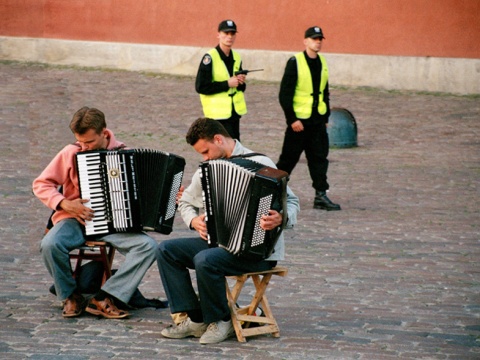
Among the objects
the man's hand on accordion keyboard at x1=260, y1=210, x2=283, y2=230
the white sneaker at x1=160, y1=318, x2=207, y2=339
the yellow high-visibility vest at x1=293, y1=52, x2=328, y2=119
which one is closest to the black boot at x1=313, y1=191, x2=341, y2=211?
the yellow high-visibility vest at x1=293, y1=52, x2=328, y2=119

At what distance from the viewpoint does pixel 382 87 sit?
20266mm

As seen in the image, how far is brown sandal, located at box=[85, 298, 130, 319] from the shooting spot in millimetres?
7355

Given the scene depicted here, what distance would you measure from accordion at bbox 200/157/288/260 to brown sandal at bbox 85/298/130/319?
0.99 meters

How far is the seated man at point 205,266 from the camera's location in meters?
6.80

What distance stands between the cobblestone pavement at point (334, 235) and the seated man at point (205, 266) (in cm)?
12

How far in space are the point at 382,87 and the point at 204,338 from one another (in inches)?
550

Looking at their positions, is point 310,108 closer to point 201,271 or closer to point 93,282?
point 93,282

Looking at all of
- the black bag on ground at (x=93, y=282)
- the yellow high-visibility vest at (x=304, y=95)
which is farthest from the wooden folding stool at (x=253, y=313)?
the yellow high-visibility vest at (x=304, y=95)

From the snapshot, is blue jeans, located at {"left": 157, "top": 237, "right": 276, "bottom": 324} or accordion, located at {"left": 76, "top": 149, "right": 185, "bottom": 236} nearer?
blue jeans, located at {"left": 157, "top": 237, "right": 276, "bottom": 324}

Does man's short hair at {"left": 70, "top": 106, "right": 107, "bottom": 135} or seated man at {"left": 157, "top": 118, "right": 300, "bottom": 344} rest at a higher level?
man's short hair at {"left": 70, "top": 106, "right": 107, "bottom": 135}

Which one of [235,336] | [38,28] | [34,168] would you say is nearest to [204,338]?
[235,336]

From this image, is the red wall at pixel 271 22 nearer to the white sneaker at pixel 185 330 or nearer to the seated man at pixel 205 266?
the seated man at pixel 205 266

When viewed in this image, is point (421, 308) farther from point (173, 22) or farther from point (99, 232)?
point (173, 22)

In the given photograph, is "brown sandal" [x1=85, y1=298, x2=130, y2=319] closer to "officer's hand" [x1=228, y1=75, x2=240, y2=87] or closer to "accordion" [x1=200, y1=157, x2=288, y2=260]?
"accordion" [x1=200, y1=157, x2=288, y2=260]
